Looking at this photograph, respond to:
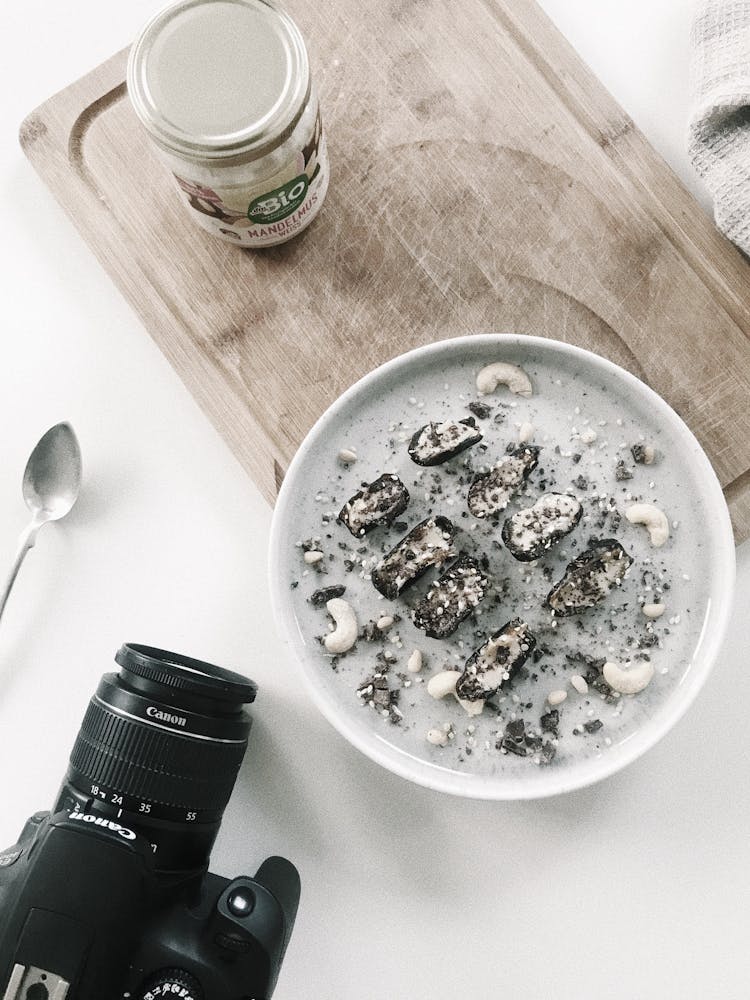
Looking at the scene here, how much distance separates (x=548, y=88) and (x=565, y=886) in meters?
0.79

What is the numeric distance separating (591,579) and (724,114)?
1.47 ft

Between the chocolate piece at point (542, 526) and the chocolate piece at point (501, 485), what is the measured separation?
0.02 metres

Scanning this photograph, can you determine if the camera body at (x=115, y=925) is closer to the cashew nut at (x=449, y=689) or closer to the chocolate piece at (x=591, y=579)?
the cashew nut at (x=449, y=689)

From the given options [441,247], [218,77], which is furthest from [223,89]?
[441,247]

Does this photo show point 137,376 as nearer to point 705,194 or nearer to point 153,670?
point 153,670

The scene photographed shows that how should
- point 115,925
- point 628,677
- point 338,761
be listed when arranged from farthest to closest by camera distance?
point 338,761 → point 628,677 → point 115,925

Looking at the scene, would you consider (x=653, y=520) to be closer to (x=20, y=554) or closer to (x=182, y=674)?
(x=182, y=674)

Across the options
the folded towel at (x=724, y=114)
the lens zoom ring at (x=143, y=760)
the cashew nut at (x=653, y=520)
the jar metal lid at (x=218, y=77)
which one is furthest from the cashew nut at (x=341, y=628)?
the folded towel at (x=724, y=114)

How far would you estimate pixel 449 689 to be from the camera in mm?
776

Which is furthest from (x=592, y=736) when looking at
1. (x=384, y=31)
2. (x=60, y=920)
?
(x=384, y=31)

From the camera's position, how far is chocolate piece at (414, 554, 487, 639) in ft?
2.50

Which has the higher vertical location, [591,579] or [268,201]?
[268,201]

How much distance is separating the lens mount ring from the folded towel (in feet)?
2.01

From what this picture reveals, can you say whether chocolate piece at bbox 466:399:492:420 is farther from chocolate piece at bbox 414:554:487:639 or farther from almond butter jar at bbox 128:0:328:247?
almond butter jar at bbox 128:0:328:247
